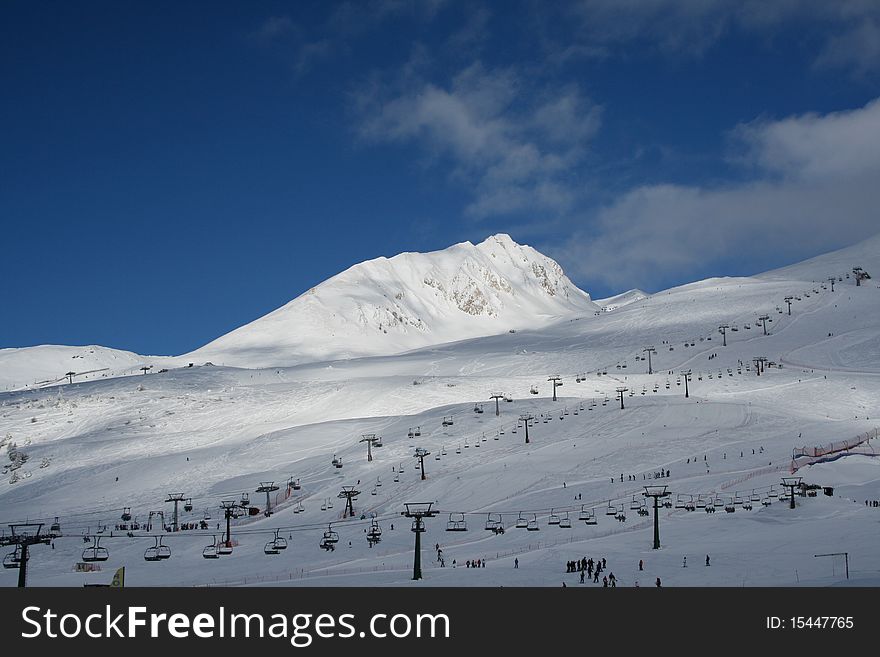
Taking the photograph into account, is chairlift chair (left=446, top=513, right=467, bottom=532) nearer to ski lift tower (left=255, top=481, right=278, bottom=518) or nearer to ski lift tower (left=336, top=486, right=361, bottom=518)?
ski lift tower (left=336, top=486, right=361, bottom=518)

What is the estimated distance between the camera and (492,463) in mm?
79062

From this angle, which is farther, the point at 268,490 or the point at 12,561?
the point at 268,490

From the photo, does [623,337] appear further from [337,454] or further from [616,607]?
[616,607]

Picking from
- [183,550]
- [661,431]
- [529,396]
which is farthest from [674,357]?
[183,550]

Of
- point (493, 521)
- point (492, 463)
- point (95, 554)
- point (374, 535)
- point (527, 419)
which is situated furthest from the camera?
point (527, 419)

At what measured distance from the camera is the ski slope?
46031mm

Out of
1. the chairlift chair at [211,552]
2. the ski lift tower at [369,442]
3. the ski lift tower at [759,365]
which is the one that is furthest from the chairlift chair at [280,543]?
the ski lift tower at [759,365]

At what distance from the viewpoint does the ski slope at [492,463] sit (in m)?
46.0

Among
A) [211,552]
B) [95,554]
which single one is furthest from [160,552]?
[95,554]

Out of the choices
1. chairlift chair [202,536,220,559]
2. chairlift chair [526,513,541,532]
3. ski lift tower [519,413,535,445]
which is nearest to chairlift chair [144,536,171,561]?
chairlift chair [202,536,220,559]

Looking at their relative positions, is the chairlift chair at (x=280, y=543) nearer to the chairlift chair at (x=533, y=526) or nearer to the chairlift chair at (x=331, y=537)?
the chairlift chair at (x=331, y=537)

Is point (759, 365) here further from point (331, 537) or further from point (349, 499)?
point (331, 537)

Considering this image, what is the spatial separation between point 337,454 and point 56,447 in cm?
3956

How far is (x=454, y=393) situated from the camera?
12988 centimetres
